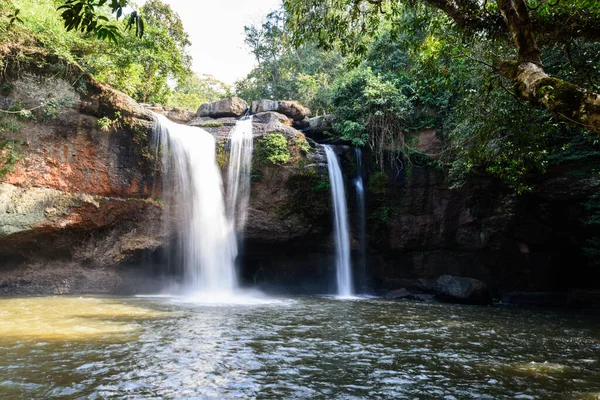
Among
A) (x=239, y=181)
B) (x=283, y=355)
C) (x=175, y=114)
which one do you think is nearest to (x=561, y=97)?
(x=283, y=355)

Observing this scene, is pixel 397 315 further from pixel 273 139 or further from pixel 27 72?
pixel 27 72

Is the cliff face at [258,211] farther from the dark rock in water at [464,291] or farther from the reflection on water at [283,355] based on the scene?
the reflection on water at [283,355]

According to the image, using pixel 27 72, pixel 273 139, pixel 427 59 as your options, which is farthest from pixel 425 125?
pixel 27 72

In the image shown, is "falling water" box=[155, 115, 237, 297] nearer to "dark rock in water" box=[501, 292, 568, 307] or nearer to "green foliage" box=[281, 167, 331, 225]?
"green foliage" box=[281, 167, 331, 225]

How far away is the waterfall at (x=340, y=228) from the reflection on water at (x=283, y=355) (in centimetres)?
741

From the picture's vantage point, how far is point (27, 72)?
494 inches

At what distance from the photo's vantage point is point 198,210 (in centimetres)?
1527

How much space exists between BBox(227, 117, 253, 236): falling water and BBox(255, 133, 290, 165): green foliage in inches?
16.8

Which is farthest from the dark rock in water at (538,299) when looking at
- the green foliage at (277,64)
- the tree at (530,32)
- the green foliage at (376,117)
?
the green foliage at (277,64)

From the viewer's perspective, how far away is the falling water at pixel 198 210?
588 inches

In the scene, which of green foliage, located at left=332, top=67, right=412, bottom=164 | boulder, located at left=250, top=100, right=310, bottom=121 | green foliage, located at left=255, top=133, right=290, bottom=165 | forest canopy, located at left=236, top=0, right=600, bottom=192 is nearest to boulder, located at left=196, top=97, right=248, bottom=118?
boulder, located at left=250, top=100, right=310, bottom=121

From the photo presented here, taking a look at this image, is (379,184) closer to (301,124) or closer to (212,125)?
(301,124)

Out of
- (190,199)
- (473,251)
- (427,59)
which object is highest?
(427,59)

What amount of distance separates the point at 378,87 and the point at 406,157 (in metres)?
3.48
